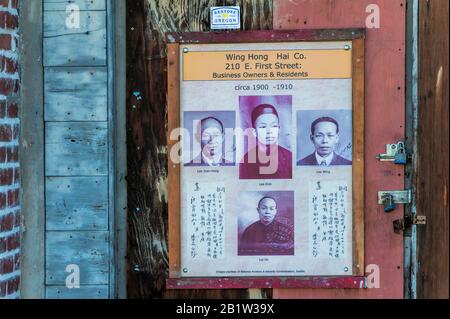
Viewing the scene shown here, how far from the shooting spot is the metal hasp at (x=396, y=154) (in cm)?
370

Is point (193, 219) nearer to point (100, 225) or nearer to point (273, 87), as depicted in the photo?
point (100, 225)

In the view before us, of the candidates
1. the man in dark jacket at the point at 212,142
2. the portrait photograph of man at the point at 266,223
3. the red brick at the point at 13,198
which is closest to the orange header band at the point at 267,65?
the man in dark jacket at the point at 212,142

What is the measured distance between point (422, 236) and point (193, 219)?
1.43 meters

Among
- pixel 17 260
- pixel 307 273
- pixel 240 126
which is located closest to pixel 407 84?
pixel 240 126

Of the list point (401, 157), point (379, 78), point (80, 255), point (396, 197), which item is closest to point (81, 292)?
point (80, 255)

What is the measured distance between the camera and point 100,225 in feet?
12.2

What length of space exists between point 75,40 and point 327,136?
1655 mm

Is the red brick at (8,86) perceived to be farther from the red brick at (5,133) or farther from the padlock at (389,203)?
the padlock at (389,203)

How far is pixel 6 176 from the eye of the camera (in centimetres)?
363

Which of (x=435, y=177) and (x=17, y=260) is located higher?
(x=435, y=177)

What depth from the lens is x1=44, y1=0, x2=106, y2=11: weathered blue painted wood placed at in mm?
3699

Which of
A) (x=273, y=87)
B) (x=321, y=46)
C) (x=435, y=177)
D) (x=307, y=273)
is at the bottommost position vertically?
(x=307, y=273)

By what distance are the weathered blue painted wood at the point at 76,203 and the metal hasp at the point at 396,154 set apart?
1720 mm

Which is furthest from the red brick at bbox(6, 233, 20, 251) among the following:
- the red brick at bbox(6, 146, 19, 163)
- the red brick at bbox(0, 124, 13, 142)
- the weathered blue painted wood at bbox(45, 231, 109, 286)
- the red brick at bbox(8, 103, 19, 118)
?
the red brick at bbox(8, 103, 19, 118)
